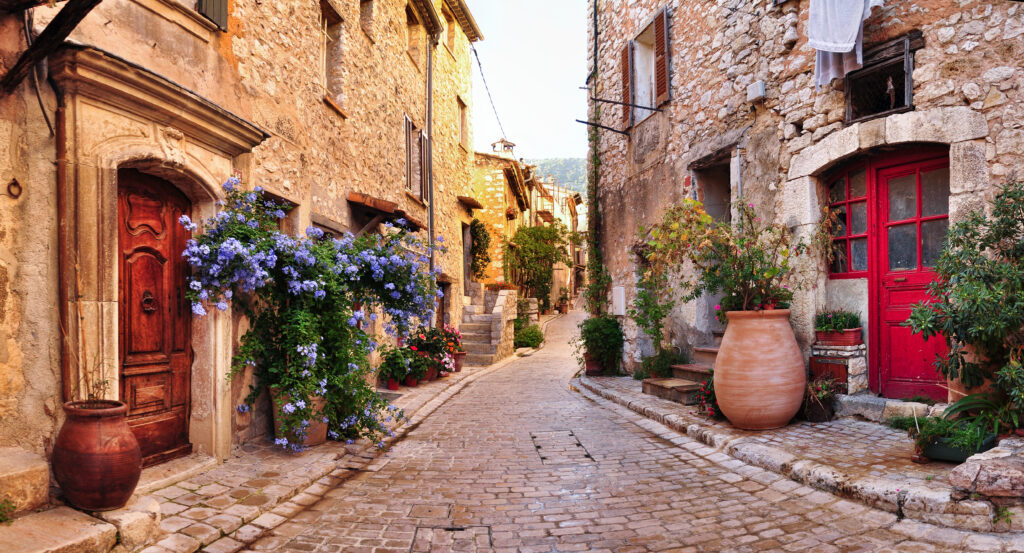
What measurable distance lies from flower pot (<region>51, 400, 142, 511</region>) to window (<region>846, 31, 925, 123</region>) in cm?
643

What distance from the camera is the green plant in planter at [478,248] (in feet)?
54.2

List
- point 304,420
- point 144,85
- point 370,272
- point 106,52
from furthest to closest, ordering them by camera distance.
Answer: point 370,272
point 304,420
point 144,85
point 106,52

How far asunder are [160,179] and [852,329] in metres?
6.26

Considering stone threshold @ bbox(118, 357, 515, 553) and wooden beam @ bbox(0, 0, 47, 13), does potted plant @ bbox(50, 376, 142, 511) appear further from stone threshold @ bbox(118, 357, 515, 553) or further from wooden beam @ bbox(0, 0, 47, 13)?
wooden beam @ bbox(0, 0, 47, 13)

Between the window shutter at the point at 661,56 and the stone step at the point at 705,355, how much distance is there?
12.7ft

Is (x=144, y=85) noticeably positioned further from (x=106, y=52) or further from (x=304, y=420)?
(x=304, y=420)

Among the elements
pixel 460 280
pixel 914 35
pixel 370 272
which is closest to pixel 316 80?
pixel 370 272

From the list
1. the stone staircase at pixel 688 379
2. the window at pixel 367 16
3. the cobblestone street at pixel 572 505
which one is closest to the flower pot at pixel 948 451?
the cobblestone street at pixel 572 505

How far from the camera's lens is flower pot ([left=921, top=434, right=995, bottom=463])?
3.81 meters

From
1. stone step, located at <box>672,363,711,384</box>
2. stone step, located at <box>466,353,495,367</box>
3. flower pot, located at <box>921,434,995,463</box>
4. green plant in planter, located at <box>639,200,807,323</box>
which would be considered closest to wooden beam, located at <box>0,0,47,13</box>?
green plant in planter, located at <box>639,200,807,323</box>

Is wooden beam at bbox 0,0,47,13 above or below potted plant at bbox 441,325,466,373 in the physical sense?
above

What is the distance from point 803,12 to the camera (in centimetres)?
618

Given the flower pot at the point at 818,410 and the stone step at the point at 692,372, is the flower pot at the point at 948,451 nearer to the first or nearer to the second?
the flower pot at the point at 818,410

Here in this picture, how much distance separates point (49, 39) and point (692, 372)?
284 inches
